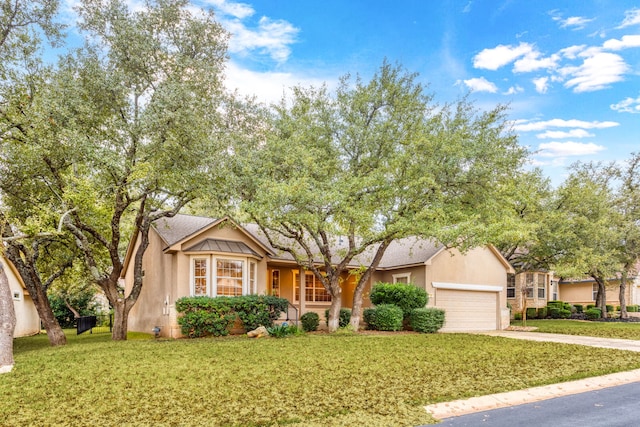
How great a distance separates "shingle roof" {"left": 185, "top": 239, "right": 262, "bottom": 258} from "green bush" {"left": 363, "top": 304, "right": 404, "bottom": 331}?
19.5ft

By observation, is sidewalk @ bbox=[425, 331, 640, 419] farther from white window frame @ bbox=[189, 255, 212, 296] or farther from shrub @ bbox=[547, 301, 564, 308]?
shrub @ bbox=[547, 301, 564, 308]

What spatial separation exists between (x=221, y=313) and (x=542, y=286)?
91.5 ft

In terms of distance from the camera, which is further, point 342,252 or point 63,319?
point 63,319

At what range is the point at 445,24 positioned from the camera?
56.6 ft

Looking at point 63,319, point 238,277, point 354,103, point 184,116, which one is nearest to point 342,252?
point 238,277

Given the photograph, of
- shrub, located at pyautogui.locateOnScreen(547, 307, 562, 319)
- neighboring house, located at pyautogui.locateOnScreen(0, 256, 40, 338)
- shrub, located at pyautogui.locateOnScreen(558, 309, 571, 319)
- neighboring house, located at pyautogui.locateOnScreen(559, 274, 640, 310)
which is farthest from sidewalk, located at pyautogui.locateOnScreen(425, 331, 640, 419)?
neighboring house, located at pyautogui.locateOnScreen(559, 274, 640, 310)

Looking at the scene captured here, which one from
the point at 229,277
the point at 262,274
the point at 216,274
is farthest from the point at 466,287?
the point at 216,274

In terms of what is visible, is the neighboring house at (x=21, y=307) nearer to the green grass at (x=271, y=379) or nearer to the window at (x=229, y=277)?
the green grass at (x=271, y=379)

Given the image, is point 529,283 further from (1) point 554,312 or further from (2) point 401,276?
(2) point 401,276

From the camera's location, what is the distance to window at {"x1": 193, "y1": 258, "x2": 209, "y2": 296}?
1842 centimetres

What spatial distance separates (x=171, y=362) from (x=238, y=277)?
855 cm

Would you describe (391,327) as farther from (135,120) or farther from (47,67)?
(47,67)

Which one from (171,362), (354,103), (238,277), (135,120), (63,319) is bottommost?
(63,319)

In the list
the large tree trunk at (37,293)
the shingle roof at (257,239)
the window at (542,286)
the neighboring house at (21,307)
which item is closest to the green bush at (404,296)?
the shingle roof at (257,239)
